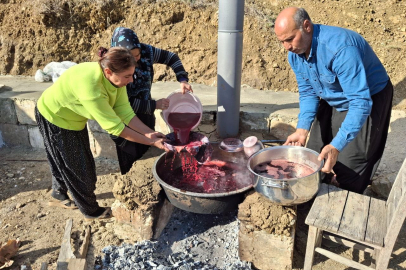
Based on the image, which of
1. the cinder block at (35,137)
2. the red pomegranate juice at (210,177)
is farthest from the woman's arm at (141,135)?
the cinder block at (35,137)

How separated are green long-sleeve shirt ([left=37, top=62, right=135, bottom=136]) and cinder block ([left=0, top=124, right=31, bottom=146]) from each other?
107 inches

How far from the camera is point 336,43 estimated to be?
7.82ft

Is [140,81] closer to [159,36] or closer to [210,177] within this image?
[210,177]

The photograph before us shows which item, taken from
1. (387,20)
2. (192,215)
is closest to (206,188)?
(192,215)

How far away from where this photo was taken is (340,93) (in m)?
2.69

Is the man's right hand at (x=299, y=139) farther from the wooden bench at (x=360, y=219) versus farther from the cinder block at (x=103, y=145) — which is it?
the cinder block at (x=103, y=145)

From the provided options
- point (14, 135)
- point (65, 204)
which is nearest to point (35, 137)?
point (14, 135)

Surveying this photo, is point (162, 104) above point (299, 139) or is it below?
above

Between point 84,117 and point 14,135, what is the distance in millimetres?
3068

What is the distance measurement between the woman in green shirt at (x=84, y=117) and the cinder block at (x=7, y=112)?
7.27ft

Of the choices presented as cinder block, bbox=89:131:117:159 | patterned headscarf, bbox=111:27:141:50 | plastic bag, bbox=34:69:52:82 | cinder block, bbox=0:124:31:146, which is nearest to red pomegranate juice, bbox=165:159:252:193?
patterned headscarf, bbox=111:27:141:50

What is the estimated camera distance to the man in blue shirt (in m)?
2.36

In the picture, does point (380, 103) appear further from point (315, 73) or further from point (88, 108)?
point (88, 108)

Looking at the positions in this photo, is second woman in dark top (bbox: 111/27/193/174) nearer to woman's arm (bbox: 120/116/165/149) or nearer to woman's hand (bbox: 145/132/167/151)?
woman's arm (bbox: 120/116/165/149)
